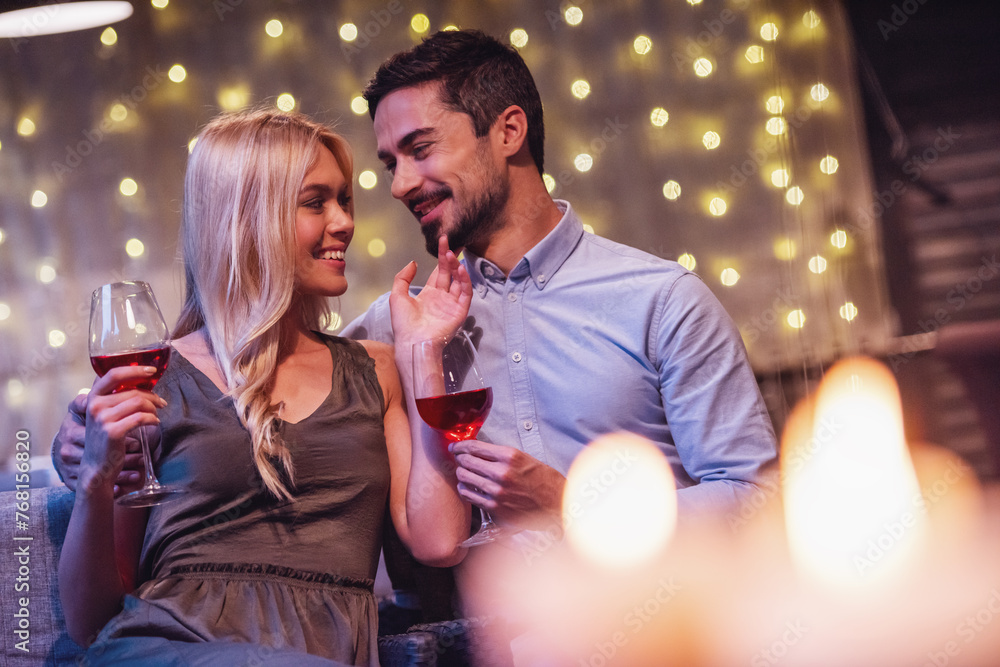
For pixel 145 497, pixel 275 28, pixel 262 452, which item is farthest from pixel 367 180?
pixel 145 497

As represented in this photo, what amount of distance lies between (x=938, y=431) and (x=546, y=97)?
1.76 metres

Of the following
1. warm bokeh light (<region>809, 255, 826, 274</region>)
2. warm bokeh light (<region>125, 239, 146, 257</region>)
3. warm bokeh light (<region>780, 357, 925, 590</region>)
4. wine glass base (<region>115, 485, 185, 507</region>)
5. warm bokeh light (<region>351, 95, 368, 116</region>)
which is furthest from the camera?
warm bokeh light (<region>125, 239, 146, 257</region>)

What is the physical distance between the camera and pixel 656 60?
9.04ft

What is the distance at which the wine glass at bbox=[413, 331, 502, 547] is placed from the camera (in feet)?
4.42

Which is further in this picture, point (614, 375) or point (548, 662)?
point (614, 375)

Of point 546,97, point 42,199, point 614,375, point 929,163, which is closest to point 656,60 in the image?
point 546,97

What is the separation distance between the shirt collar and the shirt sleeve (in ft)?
0.91

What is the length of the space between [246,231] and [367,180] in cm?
123

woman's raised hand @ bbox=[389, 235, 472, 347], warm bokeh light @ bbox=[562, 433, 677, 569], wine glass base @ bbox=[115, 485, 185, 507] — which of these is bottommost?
warm bokeh light @ bbox=[562, 433, 677, 569]

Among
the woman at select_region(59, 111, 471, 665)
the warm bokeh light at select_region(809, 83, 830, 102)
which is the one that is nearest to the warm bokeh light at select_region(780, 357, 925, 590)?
the warm bokeh light at select_region(809, 83, 830, 102)

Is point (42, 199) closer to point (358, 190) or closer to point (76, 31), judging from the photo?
point (76, 31)

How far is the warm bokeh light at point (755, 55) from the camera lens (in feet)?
9.00

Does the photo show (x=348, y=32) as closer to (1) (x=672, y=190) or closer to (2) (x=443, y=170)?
(2) (x=443, y=170)

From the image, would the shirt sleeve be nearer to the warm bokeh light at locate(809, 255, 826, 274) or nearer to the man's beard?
the man's beard
